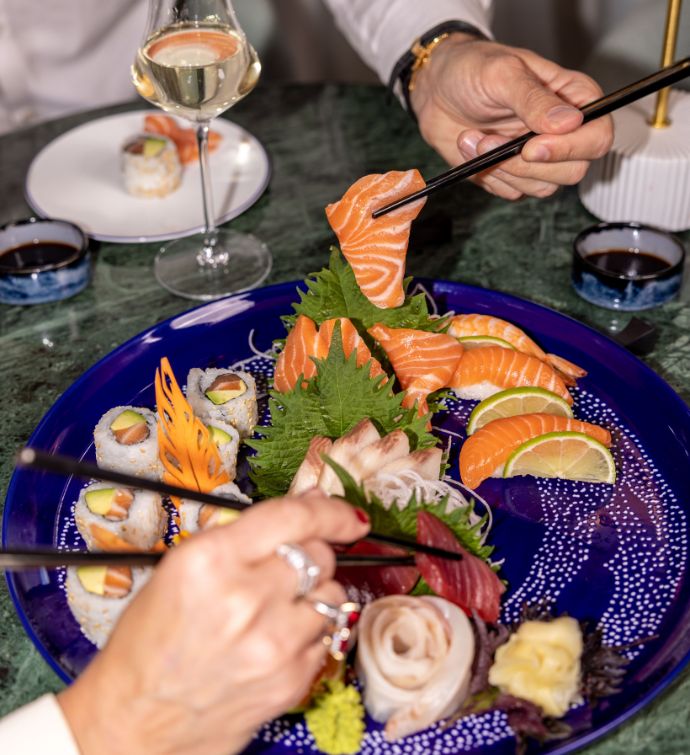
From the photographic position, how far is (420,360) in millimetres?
1850

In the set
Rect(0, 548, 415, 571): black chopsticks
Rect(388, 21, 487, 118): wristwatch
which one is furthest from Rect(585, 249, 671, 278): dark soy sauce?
Rect(0, 548, 415, 571): black chopsticks

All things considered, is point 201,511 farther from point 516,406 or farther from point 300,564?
point 516,406

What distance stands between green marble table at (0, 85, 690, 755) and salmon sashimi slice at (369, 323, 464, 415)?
448mm

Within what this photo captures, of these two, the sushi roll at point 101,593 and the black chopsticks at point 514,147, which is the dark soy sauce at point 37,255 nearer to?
the black chopsticks at point 514,147

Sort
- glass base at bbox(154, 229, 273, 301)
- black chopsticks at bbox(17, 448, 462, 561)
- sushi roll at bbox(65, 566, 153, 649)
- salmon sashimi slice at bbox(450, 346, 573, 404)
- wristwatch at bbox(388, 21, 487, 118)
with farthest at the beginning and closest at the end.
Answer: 1. wristwatch at bbox(388, 21, 487, 118)
2. glass base at bbox(154, 229, 273, 301)
3. salmon sashimi slice at bbox(450, 346, 573, 404)
4. sushi roll at bbox(65, 566, 153, 649)
5. black chopsticks at bbox(17, 448, 462, 561)

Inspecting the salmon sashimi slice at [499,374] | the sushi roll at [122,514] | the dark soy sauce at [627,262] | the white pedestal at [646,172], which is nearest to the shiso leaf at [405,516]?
the sushi roll at [122,514]

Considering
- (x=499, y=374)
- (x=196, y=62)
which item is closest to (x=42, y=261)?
(x=196, y=62)

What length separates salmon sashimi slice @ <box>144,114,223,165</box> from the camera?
262 centimetres

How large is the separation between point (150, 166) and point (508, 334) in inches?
40.9

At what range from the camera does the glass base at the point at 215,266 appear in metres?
2.27

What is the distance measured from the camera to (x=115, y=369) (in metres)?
1.95

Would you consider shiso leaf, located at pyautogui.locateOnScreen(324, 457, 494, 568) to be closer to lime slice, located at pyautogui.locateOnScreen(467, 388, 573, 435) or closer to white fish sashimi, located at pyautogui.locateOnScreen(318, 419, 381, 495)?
white fish sashimi, located at pyautogui.locateOnScreen(318, 419, 381, 495)

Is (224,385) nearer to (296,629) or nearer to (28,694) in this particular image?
(28,694)

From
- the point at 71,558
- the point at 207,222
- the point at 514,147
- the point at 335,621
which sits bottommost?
the point at 207,222
